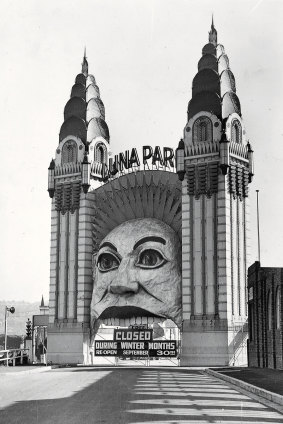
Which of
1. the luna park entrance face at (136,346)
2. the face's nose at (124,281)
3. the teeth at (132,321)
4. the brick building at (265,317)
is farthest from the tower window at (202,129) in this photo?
the luna park entrance face at (136,346)

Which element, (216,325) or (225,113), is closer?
(216,325)

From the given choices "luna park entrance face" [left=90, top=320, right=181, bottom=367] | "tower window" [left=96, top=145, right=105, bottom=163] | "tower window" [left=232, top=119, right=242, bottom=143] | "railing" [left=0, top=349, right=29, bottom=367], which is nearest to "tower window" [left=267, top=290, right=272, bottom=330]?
"luna park entrance face" [left=90, top=320, right=181, bottom=367]

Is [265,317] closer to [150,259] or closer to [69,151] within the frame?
[150,259]

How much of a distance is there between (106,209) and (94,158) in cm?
546

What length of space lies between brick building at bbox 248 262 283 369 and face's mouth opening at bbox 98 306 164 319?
31.1ft

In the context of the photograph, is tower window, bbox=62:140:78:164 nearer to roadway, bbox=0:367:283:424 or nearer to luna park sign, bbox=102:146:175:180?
luna park sign, bbox=102:146:175:180

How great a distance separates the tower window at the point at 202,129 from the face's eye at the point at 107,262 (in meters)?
12.3

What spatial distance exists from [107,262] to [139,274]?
12.5 ft

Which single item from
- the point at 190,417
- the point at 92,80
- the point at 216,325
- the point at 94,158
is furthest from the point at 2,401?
the point at 92,80

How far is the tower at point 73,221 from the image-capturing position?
2435 inches

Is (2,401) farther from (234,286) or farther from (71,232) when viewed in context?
(71,232)

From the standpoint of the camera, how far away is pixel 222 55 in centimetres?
6341

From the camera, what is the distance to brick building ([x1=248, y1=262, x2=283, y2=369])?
44.6 m

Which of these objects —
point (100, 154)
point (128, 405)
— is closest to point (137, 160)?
point (100, 154)
